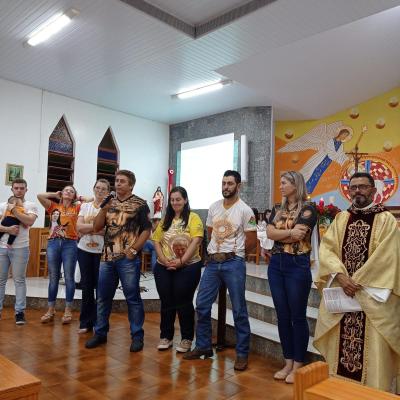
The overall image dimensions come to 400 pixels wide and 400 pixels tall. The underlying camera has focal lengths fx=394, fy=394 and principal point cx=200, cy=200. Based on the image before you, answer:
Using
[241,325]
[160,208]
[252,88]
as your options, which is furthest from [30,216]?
[160,208]

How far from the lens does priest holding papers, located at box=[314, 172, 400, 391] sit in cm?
222

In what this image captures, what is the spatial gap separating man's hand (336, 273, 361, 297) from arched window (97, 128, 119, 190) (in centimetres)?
645

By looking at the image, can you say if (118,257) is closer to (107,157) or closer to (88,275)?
(88,275)

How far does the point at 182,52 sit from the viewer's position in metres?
5.65

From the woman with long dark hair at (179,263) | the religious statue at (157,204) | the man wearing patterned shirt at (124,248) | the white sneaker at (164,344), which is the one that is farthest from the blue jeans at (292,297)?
the religious statue at (157,204)

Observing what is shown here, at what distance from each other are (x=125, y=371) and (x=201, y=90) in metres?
5.49

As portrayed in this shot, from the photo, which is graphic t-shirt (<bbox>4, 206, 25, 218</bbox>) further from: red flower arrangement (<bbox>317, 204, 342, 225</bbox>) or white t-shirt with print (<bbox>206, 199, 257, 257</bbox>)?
red flower arrangement (<bbox>317, 204, 342, 225</bbox>)

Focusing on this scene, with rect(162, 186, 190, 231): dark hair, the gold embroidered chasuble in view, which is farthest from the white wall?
the gold embroidered chasuble

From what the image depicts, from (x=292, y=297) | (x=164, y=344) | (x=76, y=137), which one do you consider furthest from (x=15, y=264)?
(x=76, y=137)

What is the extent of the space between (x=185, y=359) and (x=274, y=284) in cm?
95

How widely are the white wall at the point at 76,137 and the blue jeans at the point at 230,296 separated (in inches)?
194

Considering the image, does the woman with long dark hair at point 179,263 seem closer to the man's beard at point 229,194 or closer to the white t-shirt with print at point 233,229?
the white t-shirt with print at point 233,229

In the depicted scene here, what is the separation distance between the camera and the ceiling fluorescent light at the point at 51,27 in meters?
4.71

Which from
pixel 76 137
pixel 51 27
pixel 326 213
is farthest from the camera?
pixel 76 137
